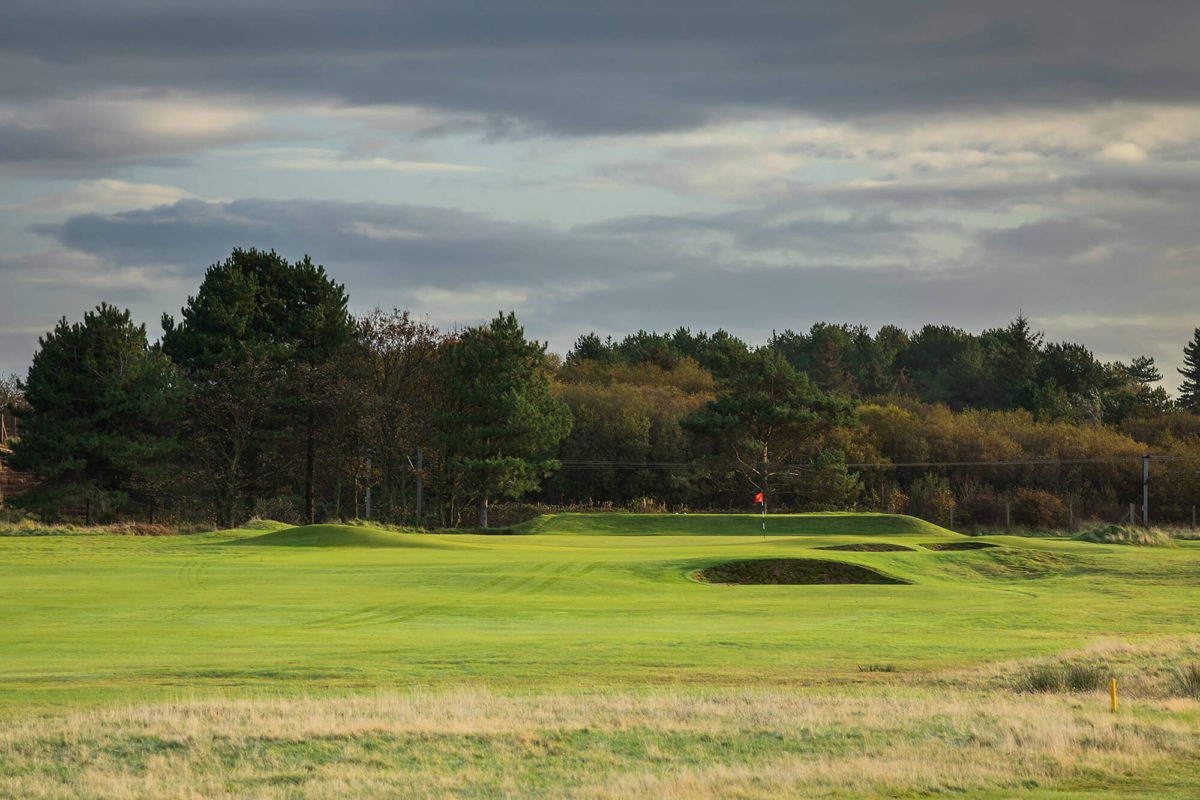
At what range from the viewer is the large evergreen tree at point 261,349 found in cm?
5828

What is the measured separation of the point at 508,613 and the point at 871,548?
59.0 feet

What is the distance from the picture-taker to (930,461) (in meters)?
73.8

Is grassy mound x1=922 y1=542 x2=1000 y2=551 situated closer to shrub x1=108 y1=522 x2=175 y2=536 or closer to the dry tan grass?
the dry tan grass

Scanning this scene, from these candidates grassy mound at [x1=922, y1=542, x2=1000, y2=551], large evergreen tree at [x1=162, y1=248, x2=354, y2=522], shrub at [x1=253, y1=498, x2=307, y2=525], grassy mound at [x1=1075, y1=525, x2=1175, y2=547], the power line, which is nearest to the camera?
grassy mound at [x1=922, y1=542, x2=1000, y2=551]

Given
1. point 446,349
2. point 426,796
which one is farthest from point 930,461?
point 426,796

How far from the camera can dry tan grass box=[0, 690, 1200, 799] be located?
9.90 meters

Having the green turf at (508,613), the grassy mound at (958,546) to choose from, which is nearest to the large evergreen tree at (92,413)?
the green turf at (508,613)

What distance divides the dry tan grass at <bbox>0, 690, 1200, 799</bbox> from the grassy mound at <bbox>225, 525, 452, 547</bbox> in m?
26.9

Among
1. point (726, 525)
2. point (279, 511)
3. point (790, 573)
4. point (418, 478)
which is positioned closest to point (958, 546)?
point (790, 573)

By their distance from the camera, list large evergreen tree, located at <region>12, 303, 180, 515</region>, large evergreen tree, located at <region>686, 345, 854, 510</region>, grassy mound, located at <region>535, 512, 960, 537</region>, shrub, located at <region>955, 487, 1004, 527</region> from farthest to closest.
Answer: shrub, located at <region>955, 487, 1004, 527</region>
large evergreen tree, located at <region>686, 345, 854, 510</region>
large evergreen tree, located at <region>12, 303, 180, 515</region>
grassy mound, located at <region>535, 512, 960, 537</region>

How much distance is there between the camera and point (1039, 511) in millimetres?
61469

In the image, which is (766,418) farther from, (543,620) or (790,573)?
(543,620)

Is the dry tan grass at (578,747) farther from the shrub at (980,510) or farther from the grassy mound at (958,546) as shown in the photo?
the shrub at (980,510)

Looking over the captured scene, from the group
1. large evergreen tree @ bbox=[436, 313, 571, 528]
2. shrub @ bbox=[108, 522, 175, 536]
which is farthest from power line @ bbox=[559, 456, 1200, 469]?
shrub @ bbox=[108, 522, 175, 536]
